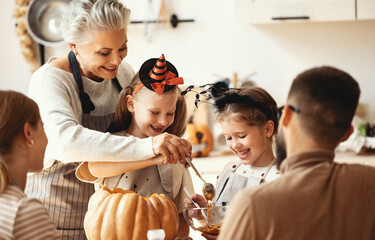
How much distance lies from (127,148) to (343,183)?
67 centimetres

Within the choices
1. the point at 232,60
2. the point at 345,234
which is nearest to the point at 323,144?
the point at 345,234

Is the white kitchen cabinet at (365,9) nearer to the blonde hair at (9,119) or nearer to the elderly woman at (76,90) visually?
the elderly woman at (76,90)

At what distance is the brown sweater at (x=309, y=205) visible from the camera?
0.99m

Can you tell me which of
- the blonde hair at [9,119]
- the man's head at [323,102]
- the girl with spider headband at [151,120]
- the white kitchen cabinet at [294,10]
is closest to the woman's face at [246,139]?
the girl with spider headband at [151,120]

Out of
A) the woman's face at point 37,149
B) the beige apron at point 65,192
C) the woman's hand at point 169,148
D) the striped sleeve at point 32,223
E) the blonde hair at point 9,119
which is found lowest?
the beige apron at point 65,192

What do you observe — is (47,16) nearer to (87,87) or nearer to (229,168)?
(87,87)

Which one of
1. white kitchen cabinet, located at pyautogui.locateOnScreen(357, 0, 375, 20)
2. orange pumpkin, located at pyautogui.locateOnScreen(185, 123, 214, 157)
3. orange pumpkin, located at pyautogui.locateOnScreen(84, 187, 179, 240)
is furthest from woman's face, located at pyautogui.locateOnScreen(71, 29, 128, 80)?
white kitchen cabinet, located at pyautogui.locateOnScreen(357, 0, 375, 20)

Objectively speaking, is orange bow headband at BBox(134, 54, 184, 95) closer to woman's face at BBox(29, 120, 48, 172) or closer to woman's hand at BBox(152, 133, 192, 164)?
woman's hand at BBox(152, 133, 192, 164)

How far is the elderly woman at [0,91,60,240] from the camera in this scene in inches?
43.5

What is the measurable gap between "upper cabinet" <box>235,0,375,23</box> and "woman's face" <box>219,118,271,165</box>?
75.7 inches

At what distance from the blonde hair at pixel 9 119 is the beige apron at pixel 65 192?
21.9 inches

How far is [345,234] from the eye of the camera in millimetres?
1036

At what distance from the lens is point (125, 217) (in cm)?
136

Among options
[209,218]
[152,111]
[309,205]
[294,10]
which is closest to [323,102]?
[309,205]
